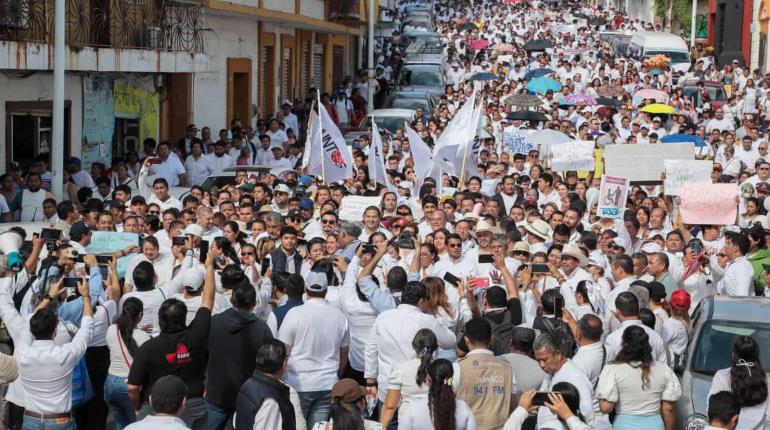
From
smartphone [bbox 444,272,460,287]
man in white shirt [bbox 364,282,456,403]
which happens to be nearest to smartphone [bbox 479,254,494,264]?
smartphone [bbox 444,272,460,287]

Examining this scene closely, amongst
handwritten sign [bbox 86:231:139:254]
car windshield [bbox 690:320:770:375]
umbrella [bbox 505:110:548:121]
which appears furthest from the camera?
umbrella [bbox 505:110:548:121]

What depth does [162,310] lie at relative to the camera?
8.52 m

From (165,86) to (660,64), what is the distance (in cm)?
1835

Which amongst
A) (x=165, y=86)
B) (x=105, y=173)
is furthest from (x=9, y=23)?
(x=165, y=86)

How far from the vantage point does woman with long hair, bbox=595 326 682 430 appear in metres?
8.59

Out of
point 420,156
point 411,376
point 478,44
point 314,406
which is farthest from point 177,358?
point 478,44

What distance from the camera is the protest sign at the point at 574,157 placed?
1925 cm

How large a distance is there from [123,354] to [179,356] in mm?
674

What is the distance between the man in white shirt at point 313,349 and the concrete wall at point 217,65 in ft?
61.6

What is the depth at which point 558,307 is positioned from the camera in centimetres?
967

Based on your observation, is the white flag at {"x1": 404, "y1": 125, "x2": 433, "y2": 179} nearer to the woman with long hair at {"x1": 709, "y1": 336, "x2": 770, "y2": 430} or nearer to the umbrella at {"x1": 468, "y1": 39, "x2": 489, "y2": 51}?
the woman with long hair at {"x1": 709, "y1": 336, "x2": 770, "y2": 430}

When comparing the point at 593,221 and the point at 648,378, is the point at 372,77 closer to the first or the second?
the point at 593,221

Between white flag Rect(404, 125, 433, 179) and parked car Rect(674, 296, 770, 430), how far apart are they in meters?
8.04

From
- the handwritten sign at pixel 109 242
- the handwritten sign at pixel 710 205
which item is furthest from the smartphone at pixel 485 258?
the handwritten sign at pixel 710 205
